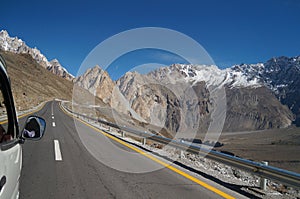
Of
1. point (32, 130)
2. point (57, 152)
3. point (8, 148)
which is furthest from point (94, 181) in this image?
point (57, 152)

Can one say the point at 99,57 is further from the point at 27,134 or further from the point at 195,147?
the point at 27,134

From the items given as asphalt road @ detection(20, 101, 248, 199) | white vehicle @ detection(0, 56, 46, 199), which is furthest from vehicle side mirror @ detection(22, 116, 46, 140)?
asphalt road @ detection(20, 101, 248, 199)

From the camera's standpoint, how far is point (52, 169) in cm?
629

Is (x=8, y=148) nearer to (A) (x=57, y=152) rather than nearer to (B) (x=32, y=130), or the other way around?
(B) (x=32, y=130)

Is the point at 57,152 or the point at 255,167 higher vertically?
the point at 255,167

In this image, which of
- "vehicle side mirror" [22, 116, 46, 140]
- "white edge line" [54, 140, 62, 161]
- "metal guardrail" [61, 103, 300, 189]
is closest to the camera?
"vehicle side mirror" [22, 116, 46, 140]

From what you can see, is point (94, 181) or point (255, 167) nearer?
point (94, 181)

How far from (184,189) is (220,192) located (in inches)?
30.2

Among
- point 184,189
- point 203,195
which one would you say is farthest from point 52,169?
point 203,195

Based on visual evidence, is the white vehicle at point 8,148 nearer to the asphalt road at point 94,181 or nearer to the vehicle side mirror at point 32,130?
the vehicle side mirror at point 32,130

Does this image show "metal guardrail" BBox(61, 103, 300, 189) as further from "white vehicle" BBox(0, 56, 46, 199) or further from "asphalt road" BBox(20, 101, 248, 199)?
"white vehicle" BBox(0, 56, 46, 199)

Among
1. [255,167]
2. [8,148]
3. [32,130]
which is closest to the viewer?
[8,148]

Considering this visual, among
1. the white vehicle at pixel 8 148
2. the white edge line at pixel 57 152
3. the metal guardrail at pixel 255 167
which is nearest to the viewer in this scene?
the white vehicle at pixel 8 148

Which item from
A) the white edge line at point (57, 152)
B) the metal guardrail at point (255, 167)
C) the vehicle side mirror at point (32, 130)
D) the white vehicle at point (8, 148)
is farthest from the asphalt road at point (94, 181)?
the white vehicle at point (8, 148)
